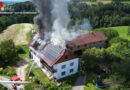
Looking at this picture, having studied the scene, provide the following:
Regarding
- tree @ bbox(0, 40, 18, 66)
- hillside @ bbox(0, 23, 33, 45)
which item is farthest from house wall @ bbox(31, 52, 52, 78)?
hillside @ bbox(0, 23, 33, 45)

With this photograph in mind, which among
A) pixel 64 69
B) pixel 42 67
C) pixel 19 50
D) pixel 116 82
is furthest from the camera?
pixel 19 50

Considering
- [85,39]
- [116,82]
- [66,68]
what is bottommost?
[116,82]

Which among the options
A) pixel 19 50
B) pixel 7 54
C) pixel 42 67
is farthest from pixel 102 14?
pixel 7 54

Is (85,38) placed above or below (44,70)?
above

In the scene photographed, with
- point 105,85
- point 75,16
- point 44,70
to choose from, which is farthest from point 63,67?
point 75,16

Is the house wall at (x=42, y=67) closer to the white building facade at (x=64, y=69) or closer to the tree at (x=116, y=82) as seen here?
the white building facade at (x=64, y=69)

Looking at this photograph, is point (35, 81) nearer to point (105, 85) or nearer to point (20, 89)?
point (20, 89)

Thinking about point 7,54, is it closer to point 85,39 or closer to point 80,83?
point 80,83
